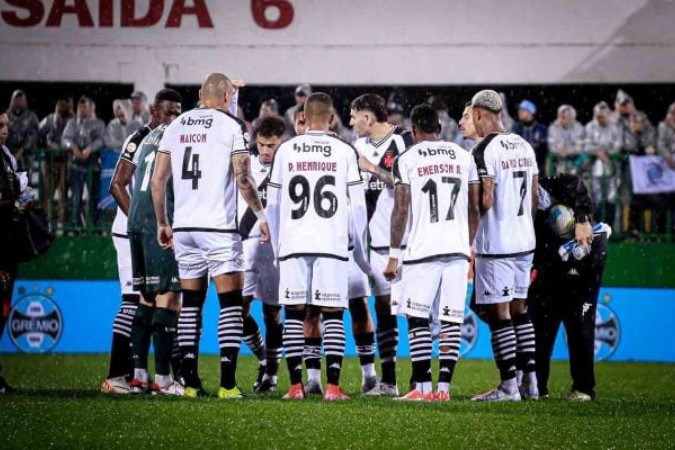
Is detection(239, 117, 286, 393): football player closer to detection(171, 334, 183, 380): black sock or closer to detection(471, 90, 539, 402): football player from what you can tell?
detection(171, 334, 183, 380): black sock

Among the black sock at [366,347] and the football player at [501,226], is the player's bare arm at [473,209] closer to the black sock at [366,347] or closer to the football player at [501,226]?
the football player at [501,226]

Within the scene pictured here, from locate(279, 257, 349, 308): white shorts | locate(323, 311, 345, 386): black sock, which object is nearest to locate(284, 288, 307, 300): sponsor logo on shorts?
locate(279, 257, 349, 308): white shorts

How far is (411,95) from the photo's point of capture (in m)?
23.1

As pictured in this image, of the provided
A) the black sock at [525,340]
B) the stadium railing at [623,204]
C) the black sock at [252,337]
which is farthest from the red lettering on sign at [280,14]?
the black sock at [525,340]

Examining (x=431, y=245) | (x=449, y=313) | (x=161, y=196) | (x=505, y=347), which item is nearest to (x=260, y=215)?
(x=161, y=196)

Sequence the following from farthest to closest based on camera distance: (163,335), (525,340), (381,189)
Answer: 1. (381,189)
2. (525,340)
3. (163,335)

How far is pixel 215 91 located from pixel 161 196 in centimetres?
93

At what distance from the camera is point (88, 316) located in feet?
56.2

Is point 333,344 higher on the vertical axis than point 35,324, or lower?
higher

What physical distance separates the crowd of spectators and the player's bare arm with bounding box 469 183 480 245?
659 centimetres

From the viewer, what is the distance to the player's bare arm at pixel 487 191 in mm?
10672

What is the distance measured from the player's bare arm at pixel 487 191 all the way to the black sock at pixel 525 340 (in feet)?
3.37

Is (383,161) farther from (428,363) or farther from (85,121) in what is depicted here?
(85,121)

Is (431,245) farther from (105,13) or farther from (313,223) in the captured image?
(105,13)
